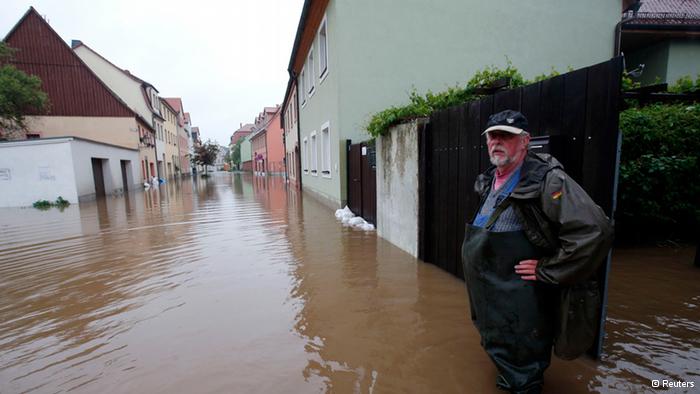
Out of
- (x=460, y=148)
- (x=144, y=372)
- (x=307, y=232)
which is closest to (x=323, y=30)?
(x=307, y=232)

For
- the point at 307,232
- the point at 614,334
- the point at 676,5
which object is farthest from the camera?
the point at 676,5

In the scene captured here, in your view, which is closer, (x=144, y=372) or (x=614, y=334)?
(x=144, y=372)

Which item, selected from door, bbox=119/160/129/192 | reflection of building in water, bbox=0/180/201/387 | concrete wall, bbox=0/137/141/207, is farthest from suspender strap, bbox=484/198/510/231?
door, bbox=119/160/129/192

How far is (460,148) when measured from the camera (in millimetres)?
4039

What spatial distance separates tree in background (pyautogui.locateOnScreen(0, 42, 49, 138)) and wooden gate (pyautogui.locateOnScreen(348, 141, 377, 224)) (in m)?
19.0

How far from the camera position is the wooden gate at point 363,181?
7.45 m

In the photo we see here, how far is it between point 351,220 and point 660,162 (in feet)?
18.5

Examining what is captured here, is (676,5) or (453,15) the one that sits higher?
(676,5)

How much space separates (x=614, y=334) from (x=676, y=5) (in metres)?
17.7

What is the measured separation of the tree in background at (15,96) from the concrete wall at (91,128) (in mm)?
2668

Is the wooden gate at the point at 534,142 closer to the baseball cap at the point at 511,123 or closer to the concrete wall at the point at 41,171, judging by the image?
the baseball cap at the point at 511,123

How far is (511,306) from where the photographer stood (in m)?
1.86

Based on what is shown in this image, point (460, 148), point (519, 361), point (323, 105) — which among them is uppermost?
point (323, 105)

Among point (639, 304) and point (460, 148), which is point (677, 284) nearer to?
point (639, 304)
